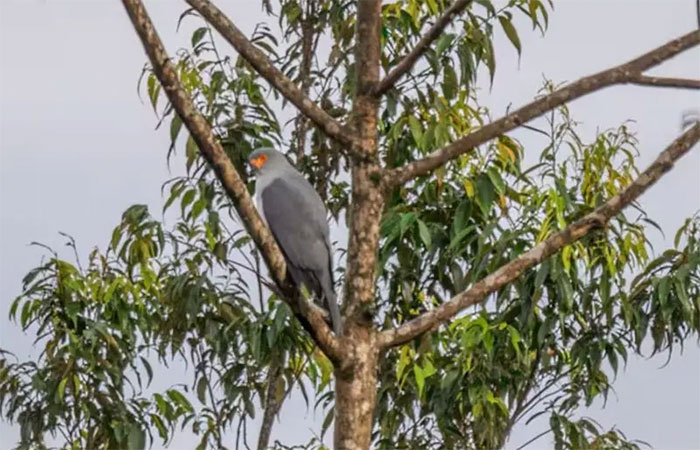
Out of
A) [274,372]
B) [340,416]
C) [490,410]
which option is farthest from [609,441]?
[340,416]

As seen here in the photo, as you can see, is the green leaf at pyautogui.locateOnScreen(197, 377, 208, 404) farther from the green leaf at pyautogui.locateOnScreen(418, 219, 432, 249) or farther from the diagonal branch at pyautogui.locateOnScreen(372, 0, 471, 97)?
the diagonal branch at pyautogui.locateOnScreen(372, 0, 471, 97)

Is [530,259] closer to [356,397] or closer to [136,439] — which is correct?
[356,397]

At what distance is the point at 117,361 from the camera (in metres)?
5.12

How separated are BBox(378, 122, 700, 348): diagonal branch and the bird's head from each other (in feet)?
4.61

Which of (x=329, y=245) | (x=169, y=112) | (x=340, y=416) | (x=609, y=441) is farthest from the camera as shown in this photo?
(x=609, y=441)

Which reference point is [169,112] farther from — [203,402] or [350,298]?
[350,298]

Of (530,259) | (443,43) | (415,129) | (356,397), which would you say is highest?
(443,43)

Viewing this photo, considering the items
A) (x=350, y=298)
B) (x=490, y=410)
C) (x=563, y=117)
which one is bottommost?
(x=350, y=298)

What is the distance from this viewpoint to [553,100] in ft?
11.5

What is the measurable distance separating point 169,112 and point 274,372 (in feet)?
3.06

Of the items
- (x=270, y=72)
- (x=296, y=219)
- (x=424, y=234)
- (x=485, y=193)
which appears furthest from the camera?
(x=485, y=193)

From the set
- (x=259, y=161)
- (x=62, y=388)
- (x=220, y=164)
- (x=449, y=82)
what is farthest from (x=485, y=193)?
(x=220, y=164)

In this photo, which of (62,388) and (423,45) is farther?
(62,388)

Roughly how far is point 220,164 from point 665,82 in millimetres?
1048
